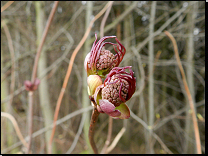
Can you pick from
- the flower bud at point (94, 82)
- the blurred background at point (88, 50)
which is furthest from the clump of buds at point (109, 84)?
the blurred background at point (88, 50)

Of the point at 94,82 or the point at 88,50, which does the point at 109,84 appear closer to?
the point at 94,82

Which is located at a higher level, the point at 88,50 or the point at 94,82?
the point at 88,50

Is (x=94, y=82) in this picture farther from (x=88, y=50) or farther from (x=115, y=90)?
(x=88, y=50)

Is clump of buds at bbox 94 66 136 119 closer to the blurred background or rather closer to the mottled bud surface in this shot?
the mottled bud surface

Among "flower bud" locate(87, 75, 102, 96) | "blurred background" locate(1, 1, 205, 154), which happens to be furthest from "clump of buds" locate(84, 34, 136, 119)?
"blurred background" locate(1, 1, 205, 154)

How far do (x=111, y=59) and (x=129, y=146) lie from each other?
212cm

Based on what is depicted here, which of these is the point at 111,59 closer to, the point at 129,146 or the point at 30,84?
the point at 30,84

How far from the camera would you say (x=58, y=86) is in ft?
5.54

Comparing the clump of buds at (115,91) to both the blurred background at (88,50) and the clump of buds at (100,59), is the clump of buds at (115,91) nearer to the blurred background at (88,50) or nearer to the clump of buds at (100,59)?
the clump of buds at (100,59)

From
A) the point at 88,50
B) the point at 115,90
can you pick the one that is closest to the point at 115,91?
the point at 115,90

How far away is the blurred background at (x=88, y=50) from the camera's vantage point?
84 centimetres

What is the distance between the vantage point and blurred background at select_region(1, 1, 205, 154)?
843mm

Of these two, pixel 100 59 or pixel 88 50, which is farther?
pixel 88 50

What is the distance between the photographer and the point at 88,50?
100 centimetres
